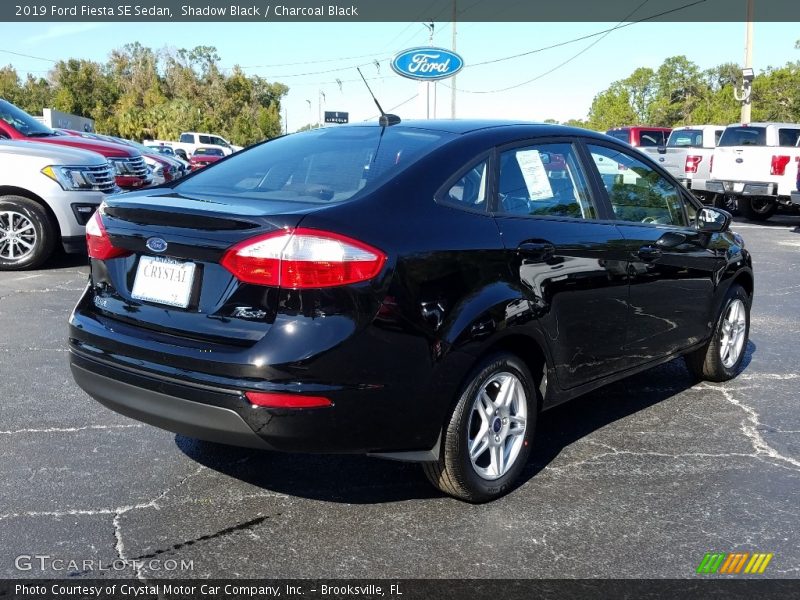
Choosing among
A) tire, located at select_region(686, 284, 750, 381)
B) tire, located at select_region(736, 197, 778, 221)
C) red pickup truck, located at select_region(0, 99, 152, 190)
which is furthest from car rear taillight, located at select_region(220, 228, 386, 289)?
tire, located at select_region(736, 197, 778, 221)

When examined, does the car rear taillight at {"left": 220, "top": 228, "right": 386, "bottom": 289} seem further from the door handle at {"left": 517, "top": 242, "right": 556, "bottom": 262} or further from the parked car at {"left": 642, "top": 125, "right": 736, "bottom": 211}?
the parked car at {"left": 642, "top": 125, "right": 736, "bottom": 211}

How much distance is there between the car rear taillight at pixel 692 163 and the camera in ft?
65.8

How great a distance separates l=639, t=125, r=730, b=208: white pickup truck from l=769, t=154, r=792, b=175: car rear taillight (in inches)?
73.6

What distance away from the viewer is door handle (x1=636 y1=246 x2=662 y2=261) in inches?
176

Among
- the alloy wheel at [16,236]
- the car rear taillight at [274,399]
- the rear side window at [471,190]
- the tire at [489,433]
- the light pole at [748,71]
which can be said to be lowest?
the tire at [489,433]

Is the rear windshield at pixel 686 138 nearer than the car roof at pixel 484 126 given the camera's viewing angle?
No

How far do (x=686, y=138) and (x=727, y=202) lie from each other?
13.4 ft

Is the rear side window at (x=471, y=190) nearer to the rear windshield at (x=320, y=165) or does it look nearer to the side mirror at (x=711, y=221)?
the rear windshield at (x=320, y=165)

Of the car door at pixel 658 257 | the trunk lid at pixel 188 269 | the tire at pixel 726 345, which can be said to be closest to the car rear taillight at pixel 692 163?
the tire at pixel 726 345

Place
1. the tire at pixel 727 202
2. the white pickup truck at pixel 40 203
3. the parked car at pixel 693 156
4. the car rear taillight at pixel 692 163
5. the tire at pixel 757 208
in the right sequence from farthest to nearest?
the car rear taillight at pixel 692 163 < the parked car at pixel 693 156 < the tire at pixel 757 208 < the tire at pixel 727 202 < the white pickup truck at pixel 40 203

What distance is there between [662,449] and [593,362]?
668 millimetres

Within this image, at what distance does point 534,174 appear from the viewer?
3.98 m

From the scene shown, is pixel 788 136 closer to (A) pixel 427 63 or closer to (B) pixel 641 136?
(B) pixel 641 136

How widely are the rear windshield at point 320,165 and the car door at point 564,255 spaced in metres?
0.44
